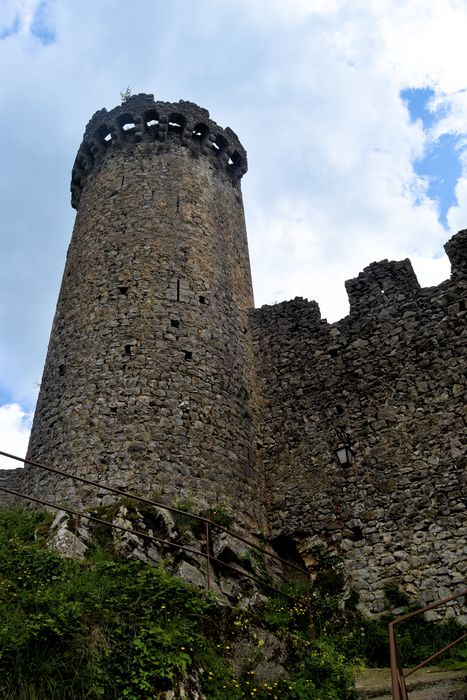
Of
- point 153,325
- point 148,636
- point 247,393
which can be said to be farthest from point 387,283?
point 148,636

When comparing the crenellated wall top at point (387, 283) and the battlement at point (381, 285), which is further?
the battlement at point (381, 285)

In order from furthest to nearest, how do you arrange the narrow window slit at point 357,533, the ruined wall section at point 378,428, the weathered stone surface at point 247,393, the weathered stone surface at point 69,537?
1. the narrow window slit at point 357,533
2. the weathered stone surface at point 247,393
3. the ruined wall section at point 378,428
4. the weathered stone surface at point 69,537

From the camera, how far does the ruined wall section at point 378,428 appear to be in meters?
9.03

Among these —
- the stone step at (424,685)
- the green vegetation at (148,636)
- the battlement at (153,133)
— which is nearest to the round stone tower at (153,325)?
the battlement at (153,133)

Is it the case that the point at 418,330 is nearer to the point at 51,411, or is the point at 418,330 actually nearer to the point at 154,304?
the point at 154,304

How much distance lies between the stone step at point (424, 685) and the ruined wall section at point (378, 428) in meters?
1.62

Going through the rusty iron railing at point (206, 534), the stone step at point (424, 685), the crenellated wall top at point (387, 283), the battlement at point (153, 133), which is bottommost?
the stone step at point (424, 685)

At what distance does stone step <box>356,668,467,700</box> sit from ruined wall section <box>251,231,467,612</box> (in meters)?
1.62

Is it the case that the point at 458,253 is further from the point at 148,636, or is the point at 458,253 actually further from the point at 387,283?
the point at 148,636

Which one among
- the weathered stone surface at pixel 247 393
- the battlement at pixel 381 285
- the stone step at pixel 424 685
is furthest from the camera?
the battlement at pixel 381 285

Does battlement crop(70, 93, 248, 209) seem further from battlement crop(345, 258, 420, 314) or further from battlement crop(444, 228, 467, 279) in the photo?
battlement crop(444, 228, 467, 279)

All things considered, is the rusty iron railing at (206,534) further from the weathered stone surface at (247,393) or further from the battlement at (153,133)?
the battlement at (153,133)

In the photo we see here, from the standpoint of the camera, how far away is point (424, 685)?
252 inches

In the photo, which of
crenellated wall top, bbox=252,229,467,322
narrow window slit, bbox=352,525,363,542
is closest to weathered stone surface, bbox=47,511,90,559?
narrow window slit, bbox=352,525,363,542
